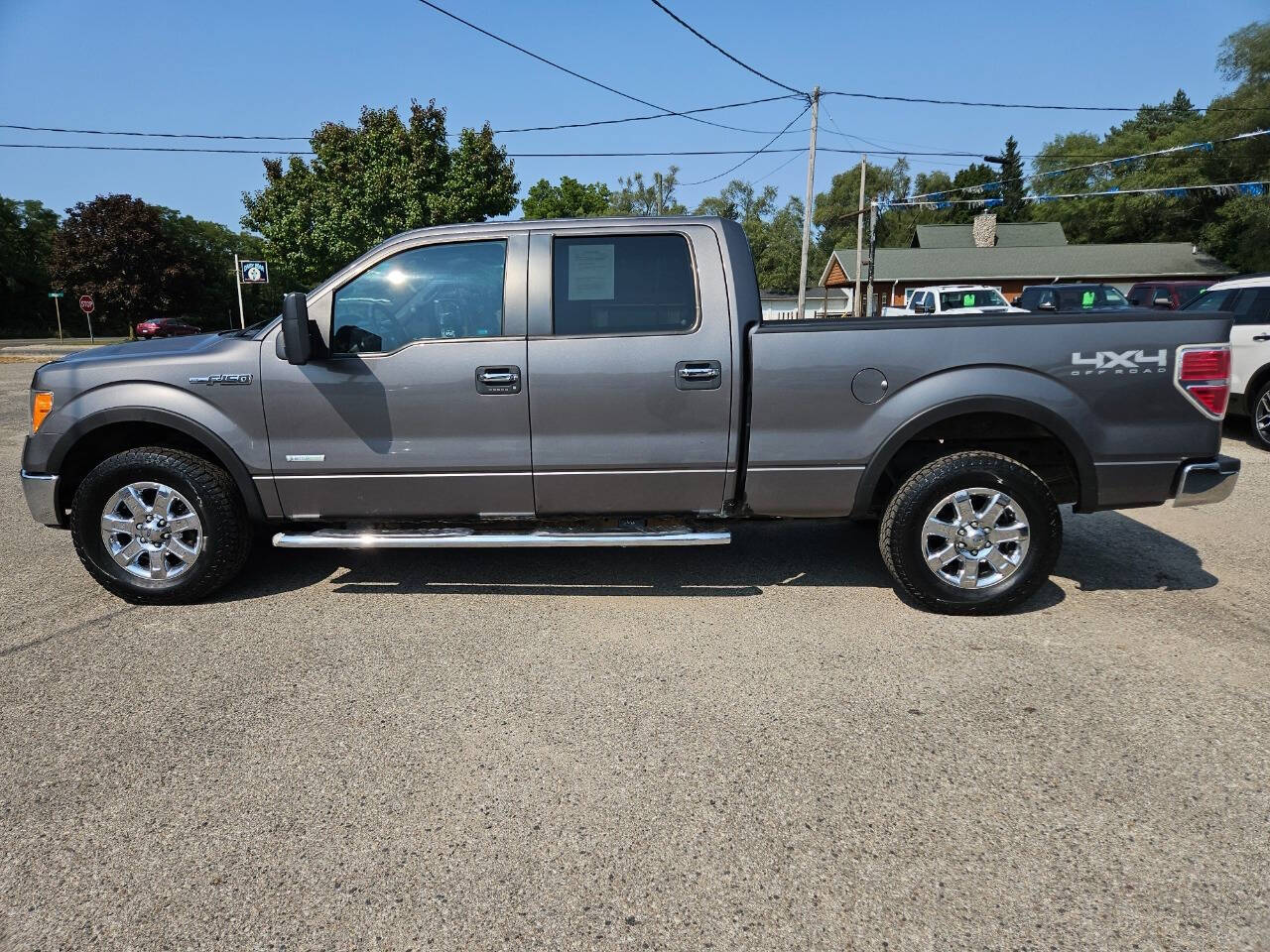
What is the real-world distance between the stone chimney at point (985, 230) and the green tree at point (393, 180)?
28175 millimetres

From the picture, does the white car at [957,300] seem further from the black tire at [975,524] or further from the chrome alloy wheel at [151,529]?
the chrome alloy wheel at [151,529]

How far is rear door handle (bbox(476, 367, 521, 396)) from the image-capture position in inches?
156

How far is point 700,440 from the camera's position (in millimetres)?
3986

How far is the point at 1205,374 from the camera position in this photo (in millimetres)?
3764

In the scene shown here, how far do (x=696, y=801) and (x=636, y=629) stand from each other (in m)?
1.40

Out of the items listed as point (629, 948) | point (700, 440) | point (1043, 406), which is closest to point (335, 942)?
point (629, 948)

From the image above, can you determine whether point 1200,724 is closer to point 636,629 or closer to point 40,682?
point 636,629

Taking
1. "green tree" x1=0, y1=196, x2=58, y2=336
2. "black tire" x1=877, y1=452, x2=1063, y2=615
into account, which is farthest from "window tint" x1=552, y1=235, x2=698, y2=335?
"green tree" x1=0, y1=196, x2=58, y2=336

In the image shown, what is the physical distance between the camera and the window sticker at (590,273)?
13.3 ft

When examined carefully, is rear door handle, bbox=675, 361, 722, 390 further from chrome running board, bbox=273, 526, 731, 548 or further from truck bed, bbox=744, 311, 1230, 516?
chrome running board, bbox=273, 526, 731, 548

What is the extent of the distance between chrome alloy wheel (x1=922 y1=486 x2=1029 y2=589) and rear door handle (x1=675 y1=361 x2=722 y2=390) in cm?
130

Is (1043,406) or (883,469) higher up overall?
(1043,406)

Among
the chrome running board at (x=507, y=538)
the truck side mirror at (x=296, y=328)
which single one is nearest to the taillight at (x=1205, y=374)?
the chrome running board at (x=507, y=538)

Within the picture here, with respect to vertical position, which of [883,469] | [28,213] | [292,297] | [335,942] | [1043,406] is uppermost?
[28,213]
